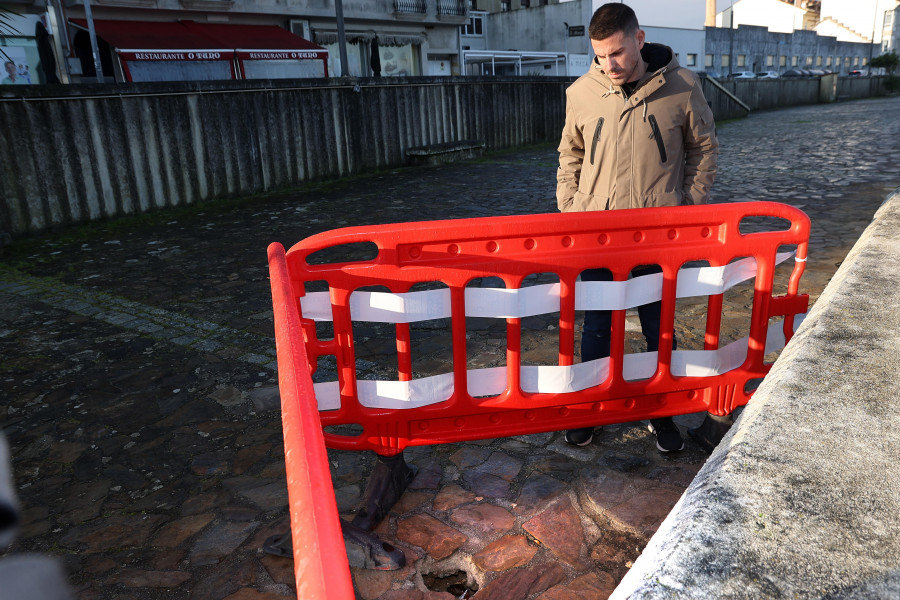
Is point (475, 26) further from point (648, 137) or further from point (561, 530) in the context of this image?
point (561, 530)

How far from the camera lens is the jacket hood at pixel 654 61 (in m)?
3.00

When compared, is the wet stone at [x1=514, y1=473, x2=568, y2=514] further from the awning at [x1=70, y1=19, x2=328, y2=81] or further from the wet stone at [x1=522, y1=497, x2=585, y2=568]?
the awning at [x1=70, y1=19, x2=328, y2=81]

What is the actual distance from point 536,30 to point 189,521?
4477 cm

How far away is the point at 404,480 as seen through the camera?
285cm

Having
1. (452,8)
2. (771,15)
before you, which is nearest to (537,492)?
(452,8)

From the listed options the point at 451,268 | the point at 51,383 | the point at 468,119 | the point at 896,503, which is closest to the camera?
the point at 896,503

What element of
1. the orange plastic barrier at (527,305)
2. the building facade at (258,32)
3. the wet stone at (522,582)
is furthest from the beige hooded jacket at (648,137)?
the building facade at (258,32)

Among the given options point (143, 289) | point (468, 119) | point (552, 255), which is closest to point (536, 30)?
point (468, 119)

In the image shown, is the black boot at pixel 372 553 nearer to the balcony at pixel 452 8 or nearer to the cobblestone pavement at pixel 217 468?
the cobblestone pavement at pixel 217 468

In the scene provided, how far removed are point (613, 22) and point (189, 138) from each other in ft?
30.1

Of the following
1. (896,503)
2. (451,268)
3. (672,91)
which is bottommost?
(896,503)

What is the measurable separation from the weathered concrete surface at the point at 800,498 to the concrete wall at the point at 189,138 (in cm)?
933

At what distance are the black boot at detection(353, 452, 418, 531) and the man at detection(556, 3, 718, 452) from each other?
2.87ft

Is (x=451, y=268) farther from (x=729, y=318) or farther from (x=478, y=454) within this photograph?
(x=729, y=318)
